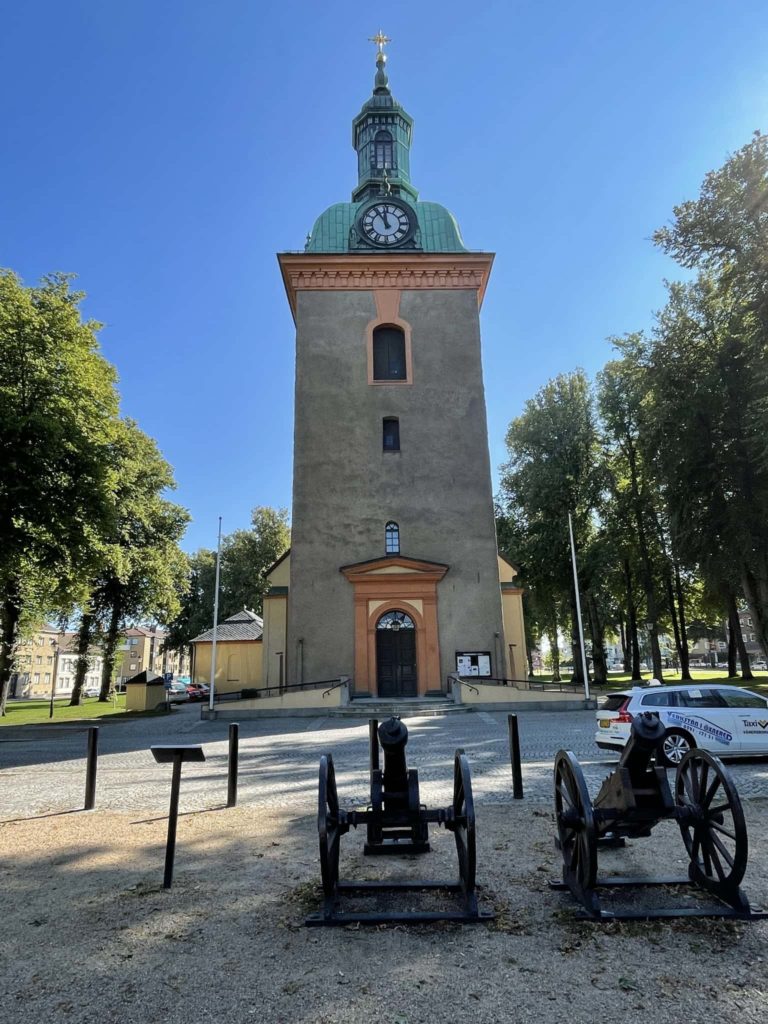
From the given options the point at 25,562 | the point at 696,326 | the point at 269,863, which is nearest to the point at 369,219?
the point at 696,326

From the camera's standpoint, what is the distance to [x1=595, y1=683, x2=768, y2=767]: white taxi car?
418 inches

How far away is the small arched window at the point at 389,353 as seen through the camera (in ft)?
95.1

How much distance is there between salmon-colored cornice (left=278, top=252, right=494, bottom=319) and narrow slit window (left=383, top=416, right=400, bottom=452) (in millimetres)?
6276

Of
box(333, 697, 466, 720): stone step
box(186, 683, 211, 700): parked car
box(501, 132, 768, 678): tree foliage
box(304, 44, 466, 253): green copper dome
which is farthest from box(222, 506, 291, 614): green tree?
box(333, 697, 466, 720): stone step

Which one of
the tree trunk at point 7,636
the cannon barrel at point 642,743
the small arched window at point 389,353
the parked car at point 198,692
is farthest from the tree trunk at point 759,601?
the parked car at point 198,692

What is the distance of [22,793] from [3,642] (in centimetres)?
1925

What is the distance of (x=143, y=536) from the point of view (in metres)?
34.9

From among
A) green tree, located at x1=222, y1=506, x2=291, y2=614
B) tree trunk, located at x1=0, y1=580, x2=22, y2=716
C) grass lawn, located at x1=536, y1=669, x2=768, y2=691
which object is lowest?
grass lawn, located at x1=536, y1=669, x2=768, y2=691

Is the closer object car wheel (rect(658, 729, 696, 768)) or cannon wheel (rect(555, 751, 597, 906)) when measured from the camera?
cannon wheel (rect(555, 751, 597, 906))

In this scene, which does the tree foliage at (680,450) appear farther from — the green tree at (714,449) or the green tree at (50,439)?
the green tree at (50,439)

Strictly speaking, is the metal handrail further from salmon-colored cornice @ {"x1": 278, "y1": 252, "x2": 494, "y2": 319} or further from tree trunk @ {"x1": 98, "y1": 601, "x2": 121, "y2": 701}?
tree trunk @ {"x1": 98, "y1": 601, "x2": 121, "y2": 701}

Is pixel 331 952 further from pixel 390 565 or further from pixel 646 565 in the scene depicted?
pixel 646 565

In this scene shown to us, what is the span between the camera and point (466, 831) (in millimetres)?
4629

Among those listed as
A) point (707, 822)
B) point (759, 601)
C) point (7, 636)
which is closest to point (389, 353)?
point (759, 601)
